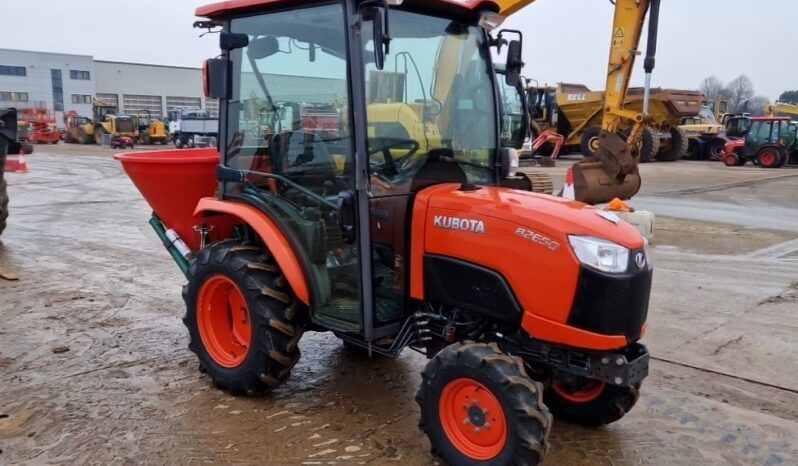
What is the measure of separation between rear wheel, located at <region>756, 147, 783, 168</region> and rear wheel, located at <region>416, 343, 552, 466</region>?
24.4 m

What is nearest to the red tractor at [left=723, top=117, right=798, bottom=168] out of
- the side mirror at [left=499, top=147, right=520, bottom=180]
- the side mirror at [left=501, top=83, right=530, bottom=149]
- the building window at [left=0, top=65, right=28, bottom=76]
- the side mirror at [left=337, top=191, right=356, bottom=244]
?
the side mirror at [left=501, top=83, right=530, bottom=149]

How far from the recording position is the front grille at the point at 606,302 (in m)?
2.87

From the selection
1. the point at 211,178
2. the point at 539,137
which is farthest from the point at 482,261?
the point at 539,137

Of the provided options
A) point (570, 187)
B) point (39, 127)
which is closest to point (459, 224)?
point (570, 187)

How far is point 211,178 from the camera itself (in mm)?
4574

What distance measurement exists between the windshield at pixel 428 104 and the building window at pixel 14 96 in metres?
71.9

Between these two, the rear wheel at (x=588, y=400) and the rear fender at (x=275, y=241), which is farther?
the rear fender at (x=275, y=241)

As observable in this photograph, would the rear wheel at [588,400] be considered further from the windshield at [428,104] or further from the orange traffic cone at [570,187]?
the orange traffic cone at [570,187]

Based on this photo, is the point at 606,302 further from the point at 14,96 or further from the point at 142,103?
the point at 142,103

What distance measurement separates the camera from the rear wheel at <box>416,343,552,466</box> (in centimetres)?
280

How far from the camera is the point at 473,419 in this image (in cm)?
302

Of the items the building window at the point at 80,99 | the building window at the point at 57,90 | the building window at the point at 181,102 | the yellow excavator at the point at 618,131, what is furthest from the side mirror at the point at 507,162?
the building window at the point at 80,99

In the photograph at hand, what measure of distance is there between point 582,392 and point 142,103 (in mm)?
74303

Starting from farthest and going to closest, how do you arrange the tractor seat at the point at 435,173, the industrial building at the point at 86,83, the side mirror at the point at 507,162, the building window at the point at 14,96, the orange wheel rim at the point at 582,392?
1. the industrial building at the point at 86,83
2. the building window at the point at 14,96
3. the side mirror at the point at 507,162
4. the orange wheel rim at the point at 582,392
5. the tractor seat at the point at 435,173
